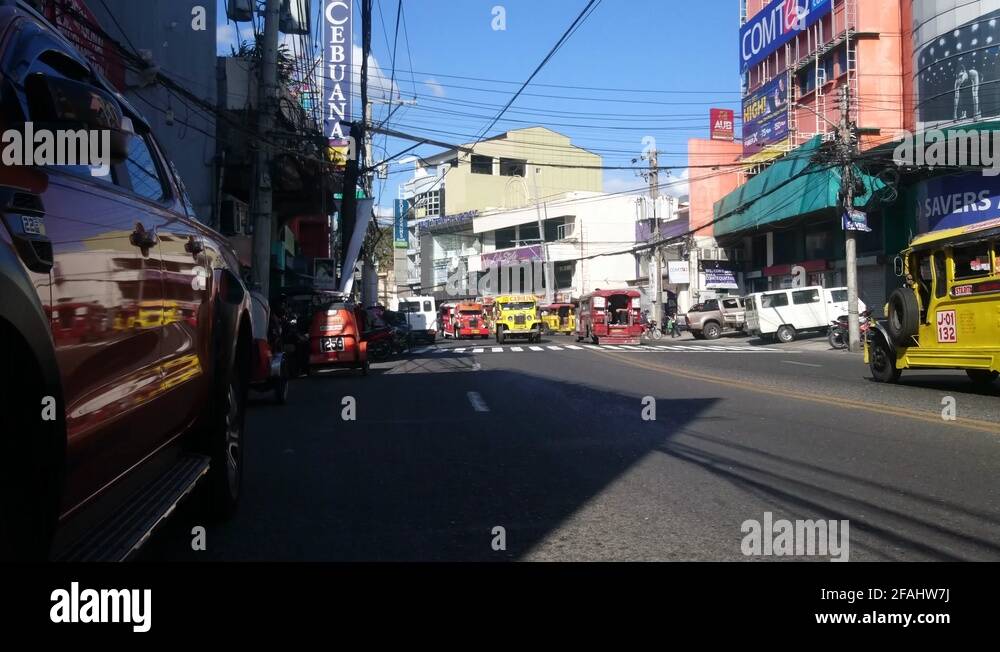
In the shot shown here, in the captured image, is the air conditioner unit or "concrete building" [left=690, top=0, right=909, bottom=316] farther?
"concrete building" [left=690, top=0, right=909, bottom=316]

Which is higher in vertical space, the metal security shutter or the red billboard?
the red billboard

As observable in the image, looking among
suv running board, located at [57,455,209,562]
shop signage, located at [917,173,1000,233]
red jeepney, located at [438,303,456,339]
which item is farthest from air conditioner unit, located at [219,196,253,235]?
red jeepney, located at [438,303,456,339]

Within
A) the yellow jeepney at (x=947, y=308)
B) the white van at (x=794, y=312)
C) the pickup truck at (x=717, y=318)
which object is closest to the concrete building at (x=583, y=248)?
the pickup truck at (x=717, y=318)

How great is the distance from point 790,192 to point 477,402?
3059 centimetres

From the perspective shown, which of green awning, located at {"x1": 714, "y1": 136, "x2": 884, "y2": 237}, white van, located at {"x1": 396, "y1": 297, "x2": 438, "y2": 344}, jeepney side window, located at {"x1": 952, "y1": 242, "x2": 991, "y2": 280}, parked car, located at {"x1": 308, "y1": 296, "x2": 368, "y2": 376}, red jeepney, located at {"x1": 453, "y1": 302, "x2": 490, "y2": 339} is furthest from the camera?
red jeepney, located at {"x1": 453, "y1": 302, "x2": 490, "y2": 339}

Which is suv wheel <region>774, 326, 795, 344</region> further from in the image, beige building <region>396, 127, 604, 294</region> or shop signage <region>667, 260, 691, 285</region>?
beige building <region>396, 127, 604, 294</region>

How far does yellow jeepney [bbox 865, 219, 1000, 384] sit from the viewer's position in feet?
39.9

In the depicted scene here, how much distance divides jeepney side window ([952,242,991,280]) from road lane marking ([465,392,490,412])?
713 cm

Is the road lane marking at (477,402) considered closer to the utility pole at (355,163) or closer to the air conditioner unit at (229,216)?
the air conditioner unit at (229,216)

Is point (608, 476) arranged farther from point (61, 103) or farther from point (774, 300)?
point (774, 300)

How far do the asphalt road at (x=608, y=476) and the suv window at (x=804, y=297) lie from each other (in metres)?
22.9

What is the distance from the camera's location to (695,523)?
552 cm
